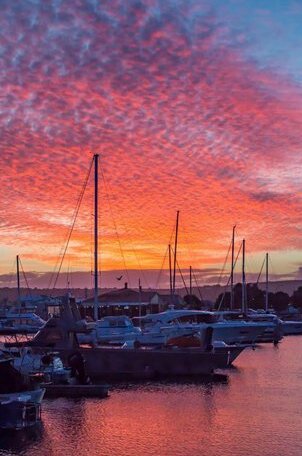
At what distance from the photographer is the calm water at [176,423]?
2236 cm

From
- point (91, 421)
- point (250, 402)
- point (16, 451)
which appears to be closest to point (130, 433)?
point (91, 421)

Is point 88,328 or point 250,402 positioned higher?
point 88,328

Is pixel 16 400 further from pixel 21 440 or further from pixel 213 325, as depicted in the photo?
pixel 213 325

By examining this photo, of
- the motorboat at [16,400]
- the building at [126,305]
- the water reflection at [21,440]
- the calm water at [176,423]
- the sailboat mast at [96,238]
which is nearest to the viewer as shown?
the water reflection at [21,440]

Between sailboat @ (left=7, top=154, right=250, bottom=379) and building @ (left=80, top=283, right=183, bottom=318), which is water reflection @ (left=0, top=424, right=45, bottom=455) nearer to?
sailboat @ (left=7, top=154, right=250, bottom=379)

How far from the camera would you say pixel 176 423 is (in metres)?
26.4

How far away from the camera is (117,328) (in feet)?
197

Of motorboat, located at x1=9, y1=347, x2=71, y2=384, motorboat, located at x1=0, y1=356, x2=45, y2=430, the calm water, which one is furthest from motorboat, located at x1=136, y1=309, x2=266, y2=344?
motorboat, located at x1=0, y1=356, x2=45, y2=430

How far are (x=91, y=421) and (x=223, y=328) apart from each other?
31901mm

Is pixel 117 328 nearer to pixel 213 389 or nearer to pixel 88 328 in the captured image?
pixel 88 328

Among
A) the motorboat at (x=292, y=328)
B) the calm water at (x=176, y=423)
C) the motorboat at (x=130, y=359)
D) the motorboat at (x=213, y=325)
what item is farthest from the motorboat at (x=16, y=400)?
the motorboat at (x=292, y=328)

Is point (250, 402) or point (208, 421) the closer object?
point (208, 421)

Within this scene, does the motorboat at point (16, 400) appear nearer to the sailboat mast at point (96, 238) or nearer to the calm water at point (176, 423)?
the calm water at point (176, 423)

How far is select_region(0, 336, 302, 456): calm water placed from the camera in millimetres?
22359
